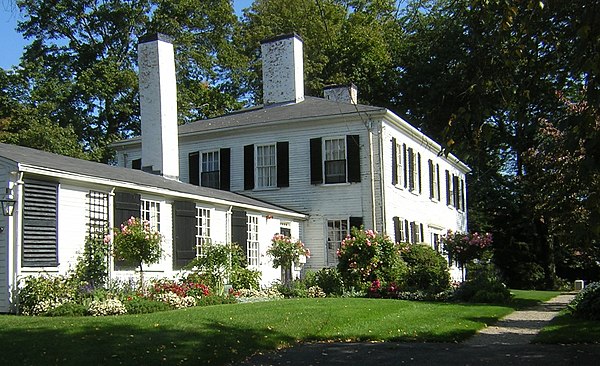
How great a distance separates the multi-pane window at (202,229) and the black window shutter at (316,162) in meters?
5.47

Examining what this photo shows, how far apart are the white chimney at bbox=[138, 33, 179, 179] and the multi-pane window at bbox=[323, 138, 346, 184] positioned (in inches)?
206

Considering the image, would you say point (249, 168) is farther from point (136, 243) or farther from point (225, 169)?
point (136, 243)

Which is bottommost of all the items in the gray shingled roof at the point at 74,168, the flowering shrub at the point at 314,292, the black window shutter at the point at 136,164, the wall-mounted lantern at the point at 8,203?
the flowering shrub at the point at 314,292

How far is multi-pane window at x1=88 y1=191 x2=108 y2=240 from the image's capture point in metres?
14.7

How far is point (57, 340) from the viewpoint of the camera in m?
9.25

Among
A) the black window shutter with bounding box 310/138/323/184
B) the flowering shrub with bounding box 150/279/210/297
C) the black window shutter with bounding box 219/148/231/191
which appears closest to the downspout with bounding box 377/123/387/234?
the black window shutter with bounding box 310/138/323/184

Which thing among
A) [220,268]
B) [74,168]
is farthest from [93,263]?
[220,268]

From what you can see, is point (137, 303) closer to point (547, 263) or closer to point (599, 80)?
point (599, 80)

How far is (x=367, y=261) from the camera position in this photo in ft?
65.8

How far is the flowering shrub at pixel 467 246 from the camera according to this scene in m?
21.5

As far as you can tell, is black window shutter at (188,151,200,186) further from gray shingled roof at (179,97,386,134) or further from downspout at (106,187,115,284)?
downspout at (106,187,115,284)

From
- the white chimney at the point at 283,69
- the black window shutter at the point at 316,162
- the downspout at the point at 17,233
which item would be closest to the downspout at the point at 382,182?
the black window shutter at the point at 316,162

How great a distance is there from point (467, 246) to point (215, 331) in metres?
12.9

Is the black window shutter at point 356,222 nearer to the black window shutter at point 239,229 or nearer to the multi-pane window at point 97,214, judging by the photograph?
the black window shutter at point 239,229
